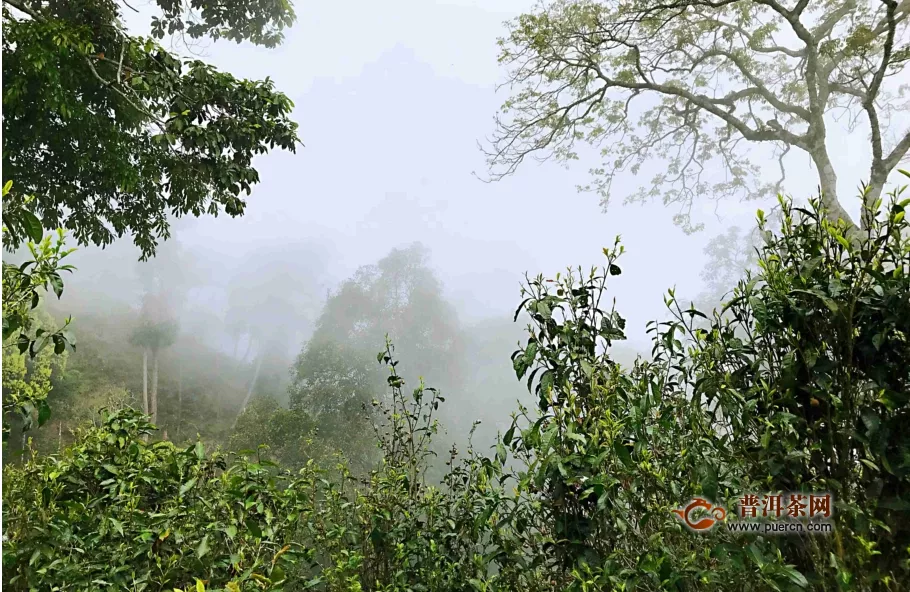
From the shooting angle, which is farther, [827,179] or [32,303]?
[827,179]

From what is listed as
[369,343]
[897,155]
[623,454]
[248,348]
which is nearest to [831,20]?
[897,155]

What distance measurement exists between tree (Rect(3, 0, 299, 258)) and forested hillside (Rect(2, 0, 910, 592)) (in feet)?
0.05

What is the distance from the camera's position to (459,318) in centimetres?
294

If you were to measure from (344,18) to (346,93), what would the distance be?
0.44m

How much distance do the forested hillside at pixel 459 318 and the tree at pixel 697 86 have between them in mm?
16

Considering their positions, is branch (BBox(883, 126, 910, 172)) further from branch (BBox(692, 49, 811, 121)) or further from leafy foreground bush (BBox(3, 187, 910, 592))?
leafy foreground bush (BBox(3, 187, 910, 592))

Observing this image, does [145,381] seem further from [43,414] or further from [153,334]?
[43,414]

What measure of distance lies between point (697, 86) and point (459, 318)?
195 centimetres

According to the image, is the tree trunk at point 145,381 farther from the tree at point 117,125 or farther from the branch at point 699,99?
the branch at point 699,99

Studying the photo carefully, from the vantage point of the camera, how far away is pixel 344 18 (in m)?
3.02

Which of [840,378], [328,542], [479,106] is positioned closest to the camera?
[840,378]

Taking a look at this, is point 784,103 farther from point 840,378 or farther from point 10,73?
point 10,73

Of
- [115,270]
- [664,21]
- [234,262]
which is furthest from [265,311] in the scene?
[664,21]

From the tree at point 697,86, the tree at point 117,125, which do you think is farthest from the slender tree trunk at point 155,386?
the tree at point 697,86
